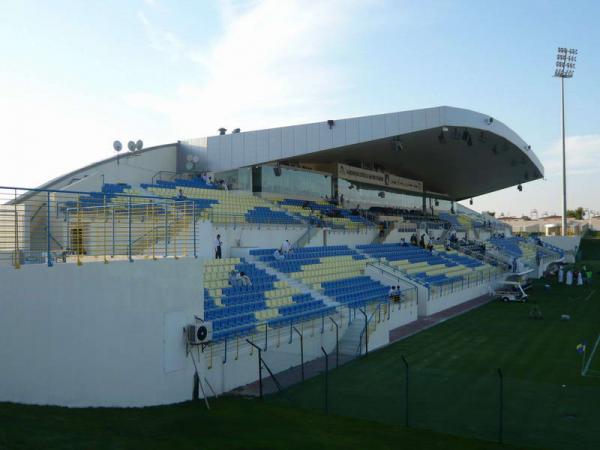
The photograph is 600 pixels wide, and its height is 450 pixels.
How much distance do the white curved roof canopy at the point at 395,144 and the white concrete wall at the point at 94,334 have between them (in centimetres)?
1848

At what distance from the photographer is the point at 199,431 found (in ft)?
29.0

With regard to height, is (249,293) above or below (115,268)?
below

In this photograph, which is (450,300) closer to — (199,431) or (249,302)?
(249,302)

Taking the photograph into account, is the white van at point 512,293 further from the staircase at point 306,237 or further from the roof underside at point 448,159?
the staircase at point 306,237

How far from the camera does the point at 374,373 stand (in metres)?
14.2

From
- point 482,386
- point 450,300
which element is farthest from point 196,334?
point 450,300

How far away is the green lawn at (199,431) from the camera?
752cm

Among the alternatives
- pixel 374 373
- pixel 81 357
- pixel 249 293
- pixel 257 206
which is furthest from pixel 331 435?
pixel 257 206

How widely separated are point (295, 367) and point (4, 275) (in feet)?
27.4

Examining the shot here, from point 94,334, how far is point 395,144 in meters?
24.7

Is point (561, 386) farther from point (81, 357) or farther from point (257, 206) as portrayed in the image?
point (257, 206)

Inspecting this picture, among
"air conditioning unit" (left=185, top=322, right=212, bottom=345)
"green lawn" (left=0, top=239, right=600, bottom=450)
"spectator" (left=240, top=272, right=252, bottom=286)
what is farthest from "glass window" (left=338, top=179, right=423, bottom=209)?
"air conditioning unit" (left=185, top=322, right=212, bottom=345)

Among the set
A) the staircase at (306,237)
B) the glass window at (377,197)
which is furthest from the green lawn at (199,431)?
the glass window at (377,197)

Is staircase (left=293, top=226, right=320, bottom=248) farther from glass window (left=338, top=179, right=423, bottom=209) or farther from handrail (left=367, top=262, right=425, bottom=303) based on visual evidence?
glass window (left=338, top=179, right=423, bottom=209)
